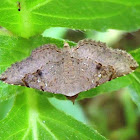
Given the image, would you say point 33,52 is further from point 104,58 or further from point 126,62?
point 126,62

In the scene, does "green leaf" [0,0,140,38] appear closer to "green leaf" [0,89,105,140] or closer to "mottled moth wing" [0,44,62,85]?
"mottled moth wing" [0,44,62,85]

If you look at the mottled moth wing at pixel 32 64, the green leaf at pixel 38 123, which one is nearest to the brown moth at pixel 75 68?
the mottled moth wing at pixel 32 64

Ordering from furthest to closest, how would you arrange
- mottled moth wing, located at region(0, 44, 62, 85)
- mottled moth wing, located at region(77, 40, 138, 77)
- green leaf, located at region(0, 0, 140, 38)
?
mottled moth wing, located at region(77, 40, 138, 77) → mottled moth wing, located at region(0, 44, 62, 85) → green leaf, located at region(0, 0, 140, 38)

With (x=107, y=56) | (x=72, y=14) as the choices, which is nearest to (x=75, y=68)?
(x=107, y=56)

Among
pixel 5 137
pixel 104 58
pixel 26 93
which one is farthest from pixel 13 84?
pixel 104 58

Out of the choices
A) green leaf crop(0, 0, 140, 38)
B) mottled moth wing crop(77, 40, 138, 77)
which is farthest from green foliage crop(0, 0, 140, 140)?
mottled moth wing crop(77, 40, 138, 77)

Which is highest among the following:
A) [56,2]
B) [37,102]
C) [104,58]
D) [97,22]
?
[56,2]

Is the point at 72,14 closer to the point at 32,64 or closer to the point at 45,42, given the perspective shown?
the point at 45,42
